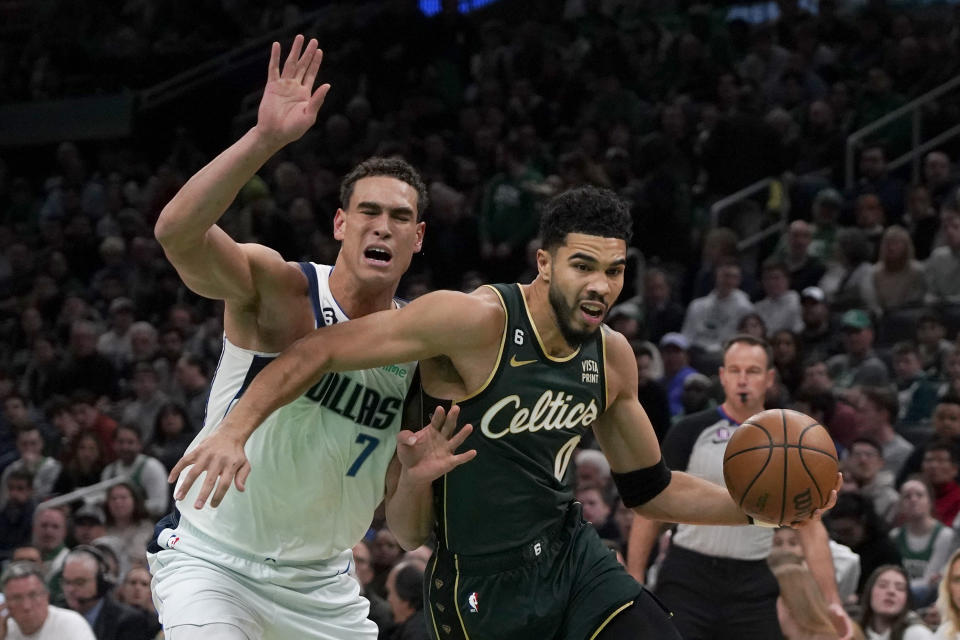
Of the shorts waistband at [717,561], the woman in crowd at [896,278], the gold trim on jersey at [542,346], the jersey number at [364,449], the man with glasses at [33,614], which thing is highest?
the woman in crowd at [896,278]

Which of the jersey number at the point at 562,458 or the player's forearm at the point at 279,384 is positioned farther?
the jersey number at the point at 562,458

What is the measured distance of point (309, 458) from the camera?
454 cm

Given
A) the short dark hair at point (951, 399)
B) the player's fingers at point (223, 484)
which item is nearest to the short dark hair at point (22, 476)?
the short dark hair at point (951, 399)

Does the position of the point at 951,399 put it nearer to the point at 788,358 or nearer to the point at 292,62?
the point at 788,358

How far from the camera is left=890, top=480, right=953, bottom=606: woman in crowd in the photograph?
8250mm

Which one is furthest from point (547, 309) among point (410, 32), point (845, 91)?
point (410, 32)

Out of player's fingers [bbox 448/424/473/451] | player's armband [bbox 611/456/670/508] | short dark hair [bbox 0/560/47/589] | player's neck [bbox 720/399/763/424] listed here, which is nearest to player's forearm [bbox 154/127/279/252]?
player's fingers [bbox 448/424/473/451]

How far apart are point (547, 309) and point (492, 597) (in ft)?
2.99

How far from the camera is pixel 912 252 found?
1096 cm

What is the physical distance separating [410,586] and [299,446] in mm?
3627

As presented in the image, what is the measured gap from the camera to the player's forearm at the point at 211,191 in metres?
4.03

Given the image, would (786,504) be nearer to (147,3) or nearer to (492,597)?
(492,597)

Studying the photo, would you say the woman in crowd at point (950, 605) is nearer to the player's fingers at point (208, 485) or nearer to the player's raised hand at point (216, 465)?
the player's raised hand at point (216, 465)

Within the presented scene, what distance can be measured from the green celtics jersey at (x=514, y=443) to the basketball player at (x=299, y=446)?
0.94ft
